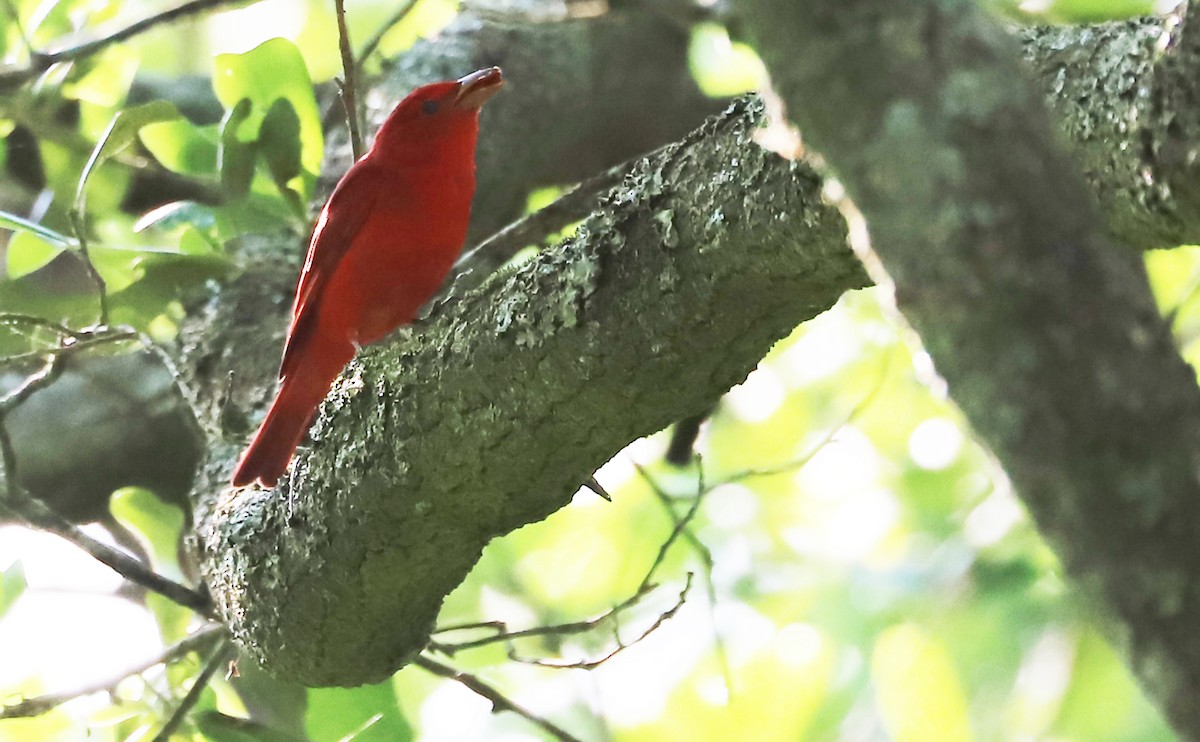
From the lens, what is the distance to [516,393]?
1.38m

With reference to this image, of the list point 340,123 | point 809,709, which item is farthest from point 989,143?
point 340,123

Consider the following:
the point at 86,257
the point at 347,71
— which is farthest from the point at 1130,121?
the point at 86,257

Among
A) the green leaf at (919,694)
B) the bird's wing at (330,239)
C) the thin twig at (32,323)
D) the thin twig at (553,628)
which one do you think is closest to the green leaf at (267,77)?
the bird's wing at (330,239)

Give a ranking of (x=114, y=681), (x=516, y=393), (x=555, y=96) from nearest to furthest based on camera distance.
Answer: (x=516, y=393), (x=114, y=681), (x=555, y=96)

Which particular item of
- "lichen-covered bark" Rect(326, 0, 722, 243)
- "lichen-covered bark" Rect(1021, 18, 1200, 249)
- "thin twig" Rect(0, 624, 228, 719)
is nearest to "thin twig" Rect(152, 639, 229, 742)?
"thin twig" Rect(0, 624, 228, 719)

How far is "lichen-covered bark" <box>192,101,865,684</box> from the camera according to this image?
1.17 metres

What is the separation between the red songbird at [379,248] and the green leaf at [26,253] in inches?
22.8

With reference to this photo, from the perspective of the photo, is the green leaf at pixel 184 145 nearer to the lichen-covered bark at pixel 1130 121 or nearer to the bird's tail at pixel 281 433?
the bird's tail at pixel 281 433

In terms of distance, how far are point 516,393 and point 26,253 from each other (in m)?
1.54

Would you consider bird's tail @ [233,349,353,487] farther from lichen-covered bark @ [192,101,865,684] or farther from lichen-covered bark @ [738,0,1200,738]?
lichen-covered bark @ [738,0,1200,738]

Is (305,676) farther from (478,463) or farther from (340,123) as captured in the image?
(340,123)

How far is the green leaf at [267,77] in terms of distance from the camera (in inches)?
93.9

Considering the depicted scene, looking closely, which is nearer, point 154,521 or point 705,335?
point 705,335

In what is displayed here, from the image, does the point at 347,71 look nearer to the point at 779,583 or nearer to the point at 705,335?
the point at 705,335
